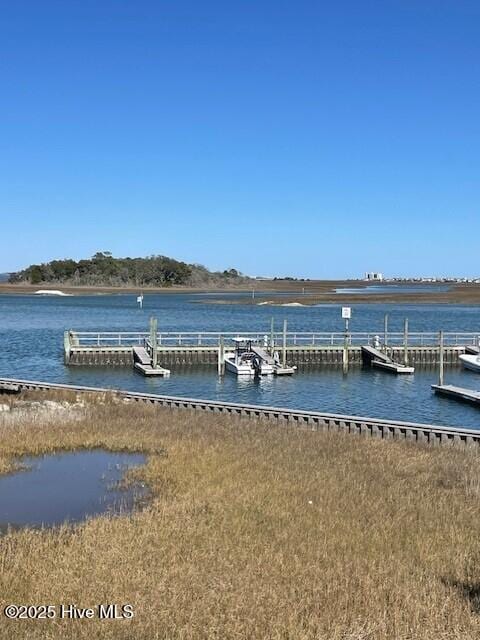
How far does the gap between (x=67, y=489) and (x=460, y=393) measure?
27.1 m

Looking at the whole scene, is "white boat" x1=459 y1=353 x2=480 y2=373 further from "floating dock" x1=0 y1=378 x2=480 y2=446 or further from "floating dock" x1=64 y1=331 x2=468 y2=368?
"floating dock" x1=0 y1=378 x2=480 y2=446

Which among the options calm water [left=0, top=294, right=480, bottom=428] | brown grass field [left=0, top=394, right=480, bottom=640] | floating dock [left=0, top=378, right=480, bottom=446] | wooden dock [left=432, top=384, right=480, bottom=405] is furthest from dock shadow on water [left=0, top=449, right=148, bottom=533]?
wooden dock [left=432, top=384, right=480, bottom=405]

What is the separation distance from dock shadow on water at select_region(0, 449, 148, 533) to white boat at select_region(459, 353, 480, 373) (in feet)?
124

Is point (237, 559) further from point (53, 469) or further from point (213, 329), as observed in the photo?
point (213, 329)

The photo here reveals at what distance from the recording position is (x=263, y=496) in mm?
14383

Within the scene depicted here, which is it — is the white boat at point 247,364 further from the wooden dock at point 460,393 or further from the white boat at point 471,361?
the white boat at point 471,361

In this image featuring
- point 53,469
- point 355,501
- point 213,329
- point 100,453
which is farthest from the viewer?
point 213,329

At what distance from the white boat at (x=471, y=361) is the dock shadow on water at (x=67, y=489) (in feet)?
124

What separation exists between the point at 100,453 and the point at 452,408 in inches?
888

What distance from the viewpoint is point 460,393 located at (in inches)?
1487

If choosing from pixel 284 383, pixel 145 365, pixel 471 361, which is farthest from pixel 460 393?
pixel 145 365

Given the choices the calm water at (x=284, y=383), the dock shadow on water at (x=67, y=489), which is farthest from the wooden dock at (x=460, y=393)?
the dock shadow on water at (x=67, y=489)

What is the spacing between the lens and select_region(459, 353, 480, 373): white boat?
→ 5102 cm

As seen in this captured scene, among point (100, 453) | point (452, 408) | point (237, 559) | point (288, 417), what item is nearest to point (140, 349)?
point (452, 408)
